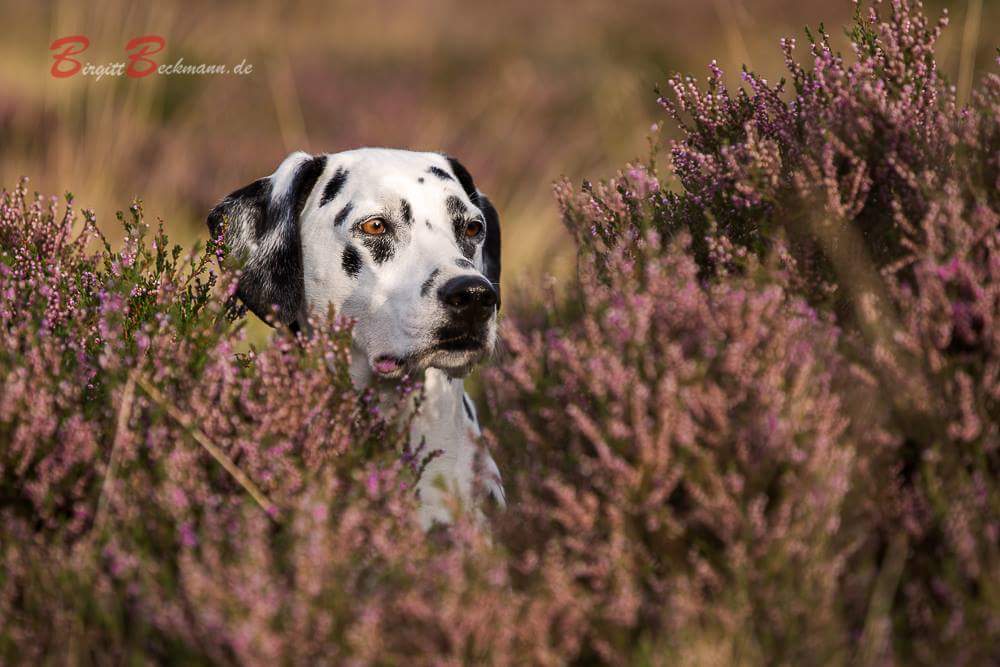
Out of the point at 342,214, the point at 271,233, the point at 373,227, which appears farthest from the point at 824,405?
the point at 271,233

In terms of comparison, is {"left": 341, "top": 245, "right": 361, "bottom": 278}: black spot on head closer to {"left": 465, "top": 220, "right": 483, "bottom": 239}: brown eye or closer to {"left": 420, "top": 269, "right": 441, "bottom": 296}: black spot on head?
{"left": 420, "top": 269, "right": 441, "bottom": 296}: black spot on head

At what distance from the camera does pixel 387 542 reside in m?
2.39

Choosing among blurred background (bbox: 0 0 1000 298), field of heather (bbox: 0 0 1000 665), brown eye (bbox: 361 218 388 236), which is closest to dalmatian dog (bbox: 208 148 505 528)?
brown eye (bbox: 361 218 388 236)

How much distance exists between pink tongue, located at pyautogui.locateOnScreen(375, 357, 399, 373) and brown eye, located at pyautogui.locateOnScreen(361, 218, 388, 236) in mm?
474

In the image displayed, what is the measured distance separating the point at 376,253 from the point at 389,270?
9 centimetres

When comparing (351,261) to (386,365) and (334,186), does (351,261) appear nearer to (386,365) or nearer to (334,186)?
(334,186)

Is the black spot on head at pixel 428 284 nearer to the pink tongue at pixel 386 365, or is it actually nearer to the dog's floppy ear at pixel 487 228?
the pink tongue at pixel 386 365

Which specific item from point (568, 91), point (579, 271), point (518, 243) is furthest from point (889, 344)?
point (568, 91)

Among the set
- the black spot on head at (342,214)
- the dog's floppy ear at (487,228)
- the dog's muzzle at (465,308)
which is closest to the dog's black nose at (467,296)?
the dog's muzzle at (465,308)

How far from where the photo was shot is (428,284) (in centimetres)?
355

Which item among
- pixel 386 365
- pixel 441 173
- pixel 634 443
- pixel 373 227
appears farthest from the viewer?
pixel 441 173

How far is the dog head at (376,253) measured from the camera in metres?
3.54

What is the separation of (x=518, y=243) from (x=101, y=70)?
347 centimetres

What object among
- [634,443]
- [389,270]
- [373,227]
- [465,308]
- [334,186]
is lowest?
[634,443]
